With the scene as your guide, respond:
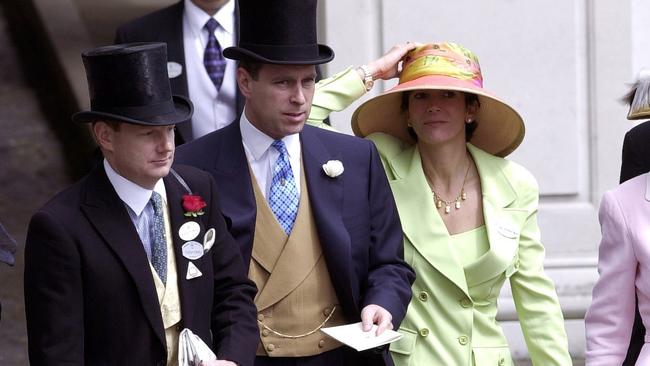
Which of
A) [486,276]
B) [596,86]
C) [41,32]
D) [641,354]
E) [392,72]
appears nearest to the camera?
[641,354]

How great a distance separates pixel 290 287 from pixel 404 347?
52 cm

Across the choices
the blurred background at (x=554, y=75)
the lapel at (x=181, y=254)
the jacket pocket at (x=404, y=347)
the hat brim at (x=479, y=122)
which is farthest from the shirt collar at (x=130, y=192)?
the blurred background at (x=554, y=75)

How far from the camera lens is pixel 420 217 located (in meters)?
5.29

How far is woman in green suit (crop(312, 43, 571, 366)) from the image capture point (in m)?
5.19

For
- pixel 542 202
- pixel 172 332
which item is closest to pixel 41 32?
pixel 542 202

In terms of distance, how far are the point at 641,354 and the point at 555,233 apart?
3.25m

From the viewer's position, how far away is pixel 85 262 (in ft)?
14.1

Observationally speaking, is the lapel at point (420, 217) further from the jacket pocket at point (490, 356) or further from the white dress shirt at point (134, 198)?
the white dress shirt at point (134, 198)

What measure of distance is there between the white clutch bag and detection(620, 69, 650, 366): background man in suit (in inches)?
51.6

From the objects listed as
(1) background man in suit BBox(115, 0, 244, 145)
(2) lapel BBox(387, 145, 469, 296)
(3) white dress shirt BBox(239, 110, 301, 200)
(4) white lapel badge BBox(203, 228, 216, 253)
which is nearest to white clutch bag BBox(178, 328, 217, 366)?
(4) white lapel badge BBox(203, 228, 216, 253)

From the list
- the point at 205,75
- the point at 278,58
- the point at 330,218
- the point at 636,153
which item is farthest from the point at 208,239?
the point at 205,75

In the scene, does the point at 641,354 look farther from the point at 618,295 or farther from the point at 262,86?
the point at 262,86

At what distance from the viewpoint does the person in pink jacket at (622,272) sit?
4.70 metres

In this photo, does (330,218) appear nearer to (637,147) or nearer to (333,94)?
(333,94)
